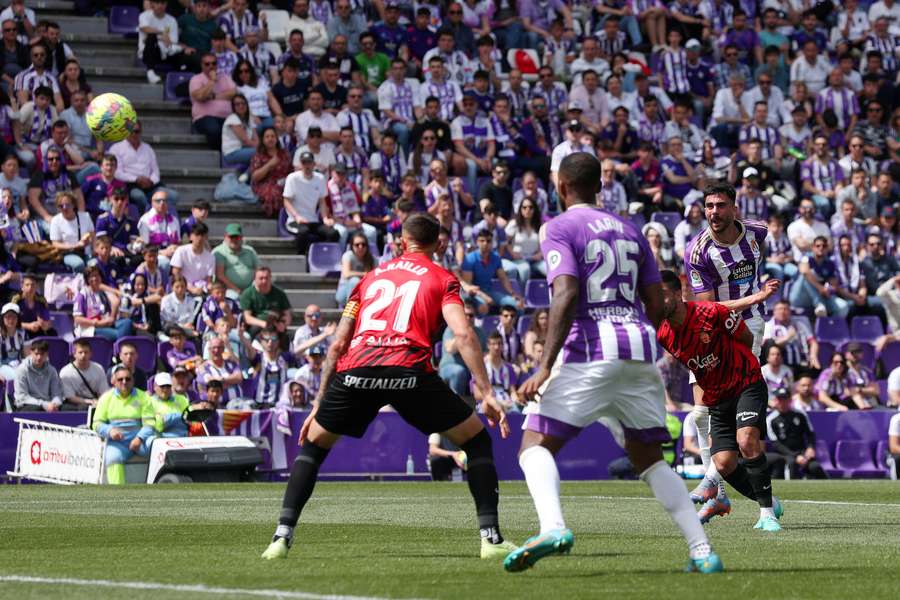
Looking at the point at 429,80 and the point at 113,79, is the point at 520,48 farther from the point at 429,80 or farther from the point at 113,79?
the point at 113,79

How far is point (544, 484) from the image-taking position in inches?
320

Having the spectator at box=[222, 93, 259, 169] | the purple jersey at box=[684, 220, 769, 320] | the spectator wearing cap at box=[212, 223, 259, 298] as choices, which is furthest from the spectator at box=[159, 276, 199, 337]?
the purple jersey at box=[684, 220, 769, 320]

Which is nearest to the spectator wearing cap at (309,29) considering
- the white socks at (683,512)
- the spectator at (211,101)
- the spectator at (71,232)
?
the spectator at (211,101)

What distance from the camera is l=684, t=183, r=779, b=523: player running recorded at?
12.2 metres

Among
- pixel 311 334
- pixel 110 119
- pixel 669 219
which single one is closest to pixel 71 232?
pixel 110 119

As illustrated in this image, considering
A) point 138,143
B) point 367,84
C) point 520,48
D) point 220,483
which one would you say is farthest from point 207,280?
point 520,48

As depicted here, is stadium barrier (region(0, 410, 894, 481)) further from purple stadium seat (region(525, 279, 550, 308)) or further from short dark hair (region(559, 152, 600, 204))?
short dark hair (region(559, 152, 600, 204))

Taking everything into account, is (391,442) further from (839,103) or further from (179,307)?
(839,103)

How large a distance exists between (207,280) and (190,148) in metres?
4.36

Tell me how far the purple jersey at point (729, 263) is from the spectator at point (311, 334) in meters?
10.6

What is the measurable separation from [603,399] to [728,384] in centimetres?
415

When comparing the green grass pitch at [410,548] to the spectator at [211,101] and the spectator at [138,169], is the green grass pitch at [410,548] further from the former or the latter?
the spectator at [211,101]

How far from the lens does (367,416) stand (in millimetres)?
9258

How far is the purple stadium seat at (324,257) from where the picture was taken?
973 inches
